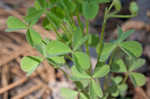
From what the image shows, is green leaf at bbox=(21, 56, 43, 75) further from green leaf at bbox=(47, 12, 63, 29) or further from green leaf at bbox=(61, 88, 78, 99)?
green leaf at bbox=(61, 88, 78, 99)

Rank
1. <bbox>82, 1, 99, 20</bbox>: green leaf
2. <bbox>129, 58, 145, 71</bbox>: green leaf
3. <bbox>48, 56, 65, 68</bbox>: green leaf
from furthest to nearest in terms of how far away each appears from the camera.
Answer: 1. <bbox>129, 58, 145, 71</bbox>: green leaf
2. <bbox>48, 56, 65, 68</bbox>: green leaf
3. <bbox>82, 1, 99, 20</bbox>: green leaf

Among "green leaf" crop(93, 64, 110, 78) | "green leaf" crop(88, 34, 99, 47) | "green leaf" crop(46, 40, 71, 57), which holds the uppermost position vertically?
"green leaf" crop(46, 40, 71, 57)

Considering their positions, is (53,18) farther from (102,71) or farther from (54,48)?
(102,71)

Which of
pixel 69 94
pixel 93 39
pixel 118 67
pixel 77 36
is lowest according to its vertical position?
pixel 69 94

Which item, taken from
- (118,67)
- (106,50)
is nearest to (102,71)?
(106,50)

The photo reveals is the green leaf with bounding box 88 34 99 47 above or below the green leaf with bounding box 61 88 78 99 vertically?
above

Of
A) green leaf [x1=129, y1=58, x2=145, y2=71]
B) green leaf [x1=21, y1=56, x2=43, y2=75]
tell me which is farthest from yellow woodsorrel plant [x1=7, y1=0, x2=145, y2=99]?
green leaf [x1=129, y1=58, x2=145, y2=71]

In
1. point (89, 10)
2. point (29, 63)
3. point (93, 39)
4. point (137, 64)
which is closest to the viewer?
point (89, 10)

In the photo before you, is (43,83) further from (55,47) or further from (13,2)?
(13,2)

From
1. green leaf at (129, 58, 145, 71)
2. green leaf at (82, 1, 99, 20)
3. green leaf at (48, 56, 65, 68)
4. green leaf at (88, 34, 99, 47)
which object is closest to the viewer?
green leaf at (82, 1, 99, 20)

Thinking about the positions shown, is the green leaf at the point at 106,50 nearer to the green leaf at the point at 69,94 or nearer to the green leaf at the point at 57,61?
the green leaf at the point at 57,61
